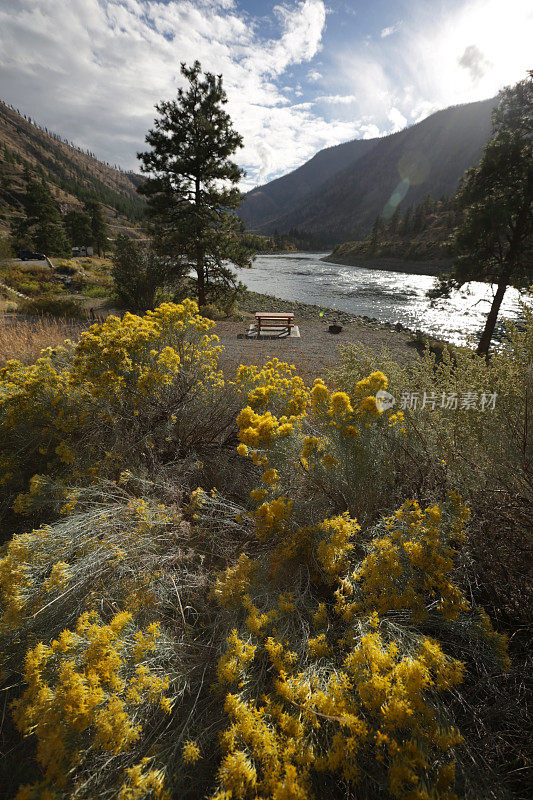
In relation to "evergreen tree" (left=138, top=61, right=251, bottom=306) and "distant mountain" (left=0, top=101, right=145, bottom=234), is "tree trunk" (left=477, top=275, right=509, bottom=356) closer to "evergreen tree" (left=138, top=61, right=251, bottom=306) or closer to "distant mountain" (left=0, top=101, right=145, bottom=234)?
"evergreen tree" (left=138, top=61, right=251, bottom=306)

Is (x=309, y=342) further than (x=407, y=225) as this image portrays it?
No

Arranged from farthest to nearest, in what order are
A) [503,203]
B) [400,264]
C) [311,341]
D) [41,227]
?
1. [400,264]
2. [41,227]
3. [311,341]
4. [503,203]

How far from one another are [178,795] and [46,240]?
38365 millimetres

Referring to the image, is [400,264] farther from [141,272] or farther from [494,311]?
[141,272]

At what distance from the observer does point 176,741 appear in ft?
4.30

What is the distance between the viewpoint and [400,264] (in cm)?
4509

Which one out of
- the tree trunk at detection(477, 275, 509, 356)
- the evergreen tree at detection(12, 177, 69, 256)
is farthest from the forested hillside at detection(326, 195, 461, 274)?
the evergreen tree at detection(12, 177, 69, 256)

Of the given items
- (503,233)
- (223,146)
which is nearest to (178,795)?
(503,233)

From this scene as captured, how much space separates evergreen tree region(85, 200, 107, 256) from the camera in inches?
1481

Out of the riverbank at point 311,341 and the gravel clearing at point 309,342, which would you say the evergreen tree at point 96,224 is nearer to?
the riverbank at point 311,341

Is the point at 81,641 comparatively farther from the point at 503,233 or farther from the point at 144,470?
the point at 503,233

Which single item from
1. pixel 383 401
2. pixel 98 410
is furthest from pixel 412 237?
pixel 98 410

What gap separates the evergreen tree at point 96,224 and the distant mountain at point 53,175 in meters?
5.64

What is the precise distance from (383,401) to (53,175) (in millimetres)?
149233
